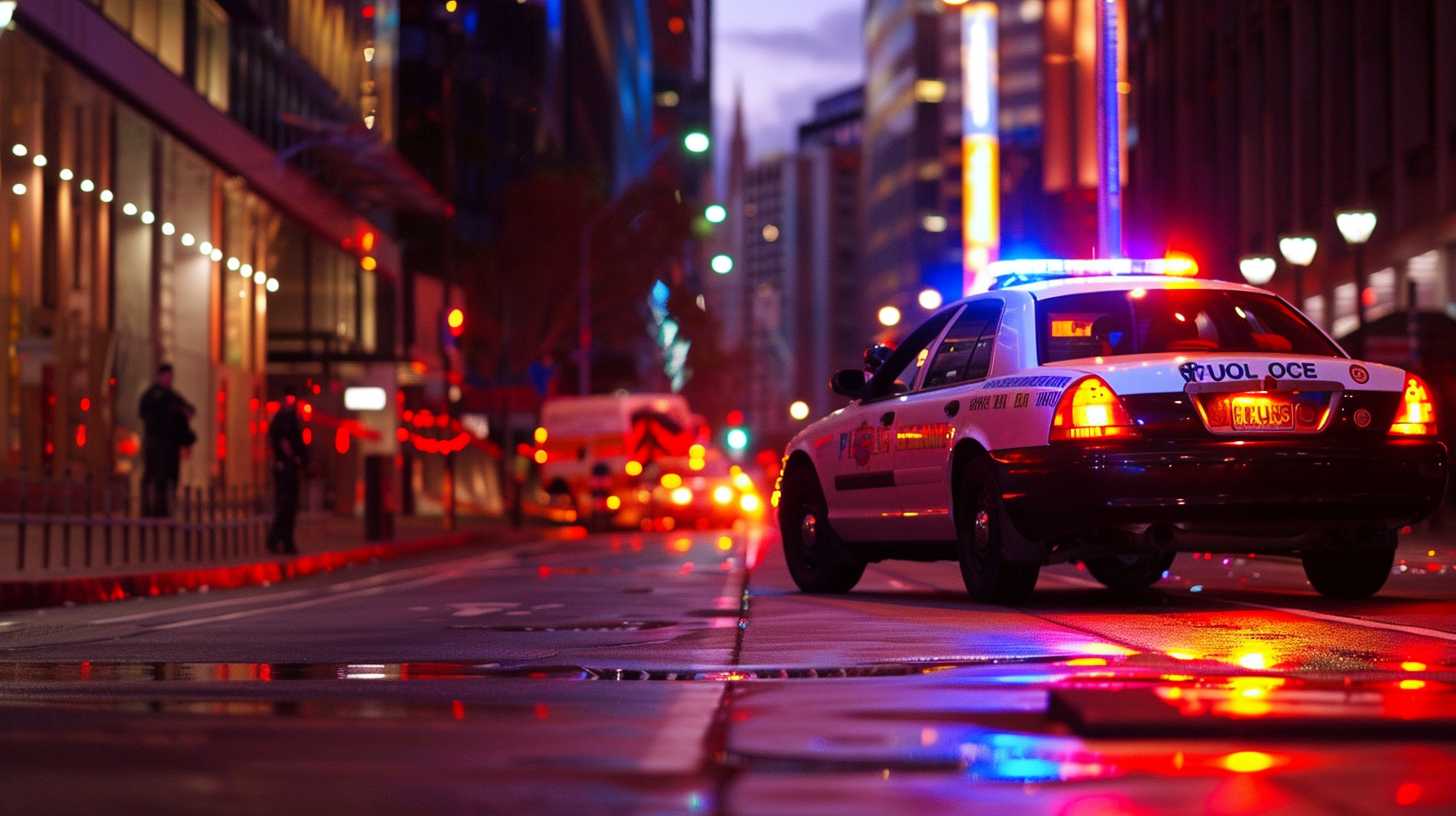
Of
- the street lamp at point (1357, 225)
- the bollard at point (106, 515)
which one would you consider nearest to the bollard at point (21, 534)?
the bollard at point (106, 515)

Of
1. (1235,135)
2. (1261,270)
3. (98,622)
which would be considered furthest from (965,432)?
(1235,135)

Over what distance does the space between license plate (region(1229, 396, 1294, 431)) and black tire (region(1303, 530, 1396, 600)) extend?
0.67 metres

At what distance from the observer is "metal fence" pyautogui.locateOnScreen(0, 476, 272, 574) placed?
19094 millimetres

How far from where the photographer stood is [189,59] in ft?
119

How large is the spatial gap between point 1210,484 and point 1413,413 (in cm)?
120

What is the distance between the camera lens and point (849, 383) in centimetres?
1388

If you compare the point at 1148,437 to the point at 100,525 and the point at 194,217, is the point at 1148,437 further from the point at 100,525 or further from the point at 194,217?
the point at 194,217

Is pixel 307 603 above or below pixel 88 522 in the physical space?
below

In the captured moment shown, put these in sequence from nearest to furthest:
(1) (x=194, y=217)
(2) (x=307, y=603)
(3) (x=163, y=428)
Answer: (2) (x=307, y=603), (3) (x=163, y=428), (1) (x=194, y=217)

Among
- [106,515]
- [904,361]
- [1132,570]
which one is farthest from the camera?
[106,515]

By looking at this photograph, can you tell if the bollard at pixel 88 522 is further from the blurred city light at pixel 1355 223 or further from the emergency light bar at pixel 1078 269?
the blurred city light at pixel 1355 223

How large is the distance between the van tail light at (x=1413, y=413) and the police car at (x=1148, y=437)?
11 millimetres

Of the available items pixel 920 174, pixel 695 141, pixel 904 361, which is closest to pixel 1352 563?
pixel 904 361

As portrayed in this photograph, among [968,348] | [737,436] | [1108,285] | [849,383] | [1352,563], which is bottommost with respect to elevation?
[1352,563]
